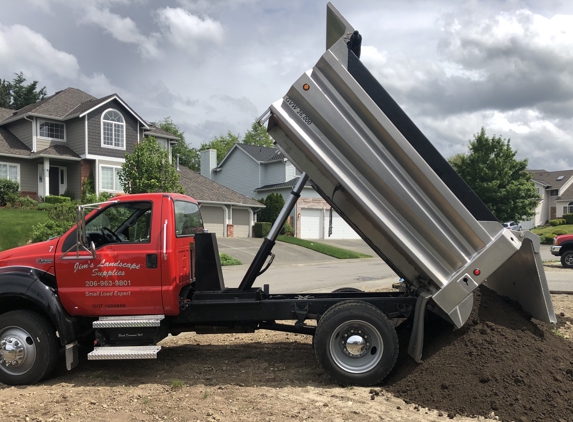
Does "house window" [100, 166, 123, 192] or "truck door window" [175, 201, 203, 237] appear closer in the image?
"truck door window" [175, 201, 203, 237]

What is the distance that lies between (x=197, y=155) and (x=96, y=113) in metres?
43.6

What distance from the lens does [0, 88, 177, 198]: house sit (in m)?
29.3

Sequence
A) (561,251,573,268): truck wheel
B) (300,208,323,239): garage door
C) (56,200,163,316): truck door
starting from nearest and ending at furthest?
(56,200,163,316): truck door < (561,251,573,268): truck wheel < (300,208,323,239): garage door

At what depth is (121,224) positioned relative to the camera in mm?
6164

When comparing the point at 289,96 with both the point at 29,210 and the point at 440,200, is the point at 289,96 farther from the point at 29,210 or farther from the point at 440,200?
the point at 29,210

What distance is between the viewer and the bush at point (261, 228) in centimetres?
3560

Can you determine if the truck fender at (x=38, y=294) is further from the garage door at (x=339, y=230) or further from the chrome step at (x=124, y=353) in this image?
the garage door at (x=339, y=230)

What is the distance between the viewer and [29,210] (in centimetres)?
2586

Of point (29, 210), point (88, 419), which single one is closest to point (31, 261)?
point (88, 419)

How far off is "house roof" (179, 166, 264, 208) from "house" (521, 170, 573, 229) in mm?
39093

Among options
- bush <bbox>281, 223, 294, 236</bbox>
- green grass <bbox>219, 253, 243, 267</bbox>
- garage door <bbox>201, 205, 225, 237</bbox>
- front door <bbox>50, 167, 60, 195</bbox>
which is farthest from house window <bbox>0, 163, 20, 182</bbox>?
bush <bbox>281, 223, 294, 236</bbox>

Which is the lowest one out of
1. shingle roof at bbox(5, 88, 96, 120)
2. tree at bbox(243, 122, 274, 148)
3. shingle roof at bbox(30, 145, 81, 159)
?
shingle roof at bbox(30, 145, 81, 159)

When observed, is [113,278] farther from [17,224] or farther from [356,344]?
[17,224]

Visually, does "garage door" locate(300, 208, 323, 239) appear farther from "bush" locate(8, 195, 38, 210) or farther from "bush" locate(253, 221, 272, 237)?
"bush" locate(8, 195, 38, 210)
